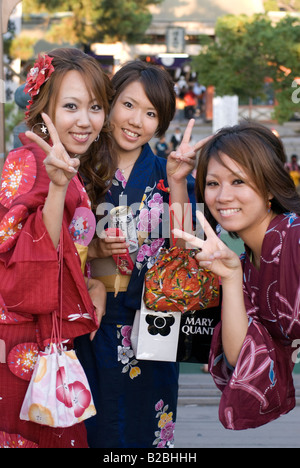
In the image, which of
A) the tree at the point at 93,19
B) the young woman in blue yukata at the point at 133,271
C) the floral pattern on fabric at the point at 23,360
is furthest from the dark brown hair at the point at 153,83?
the tree at the point at 93,19

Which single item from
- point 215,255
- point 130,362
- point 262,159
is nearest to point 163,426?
point 130,362

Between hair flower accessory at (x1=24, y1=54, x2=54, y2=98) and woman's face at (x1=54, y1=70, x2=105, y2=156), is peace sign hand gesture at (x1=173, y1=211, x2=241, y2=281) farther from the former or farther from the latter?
hair flower accessory at (x1=24, y1=54, x2=54, y2=98)

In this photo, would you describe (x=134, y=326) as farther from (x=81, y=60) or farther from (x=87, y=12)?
(x=87, y=12)

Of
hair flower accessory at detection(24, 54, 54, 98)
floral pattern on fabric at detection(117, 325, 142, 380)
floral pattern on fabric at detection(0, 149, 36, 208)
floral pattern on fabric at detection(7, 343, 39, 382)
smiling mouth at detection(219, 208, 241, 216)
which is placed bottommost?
floral pattern on fabric at detection(117, 325, 142, 380)

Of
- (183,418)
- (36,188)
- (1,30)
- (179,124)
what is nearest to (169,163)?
(36,188)

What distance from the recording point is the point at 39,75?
6.88ft

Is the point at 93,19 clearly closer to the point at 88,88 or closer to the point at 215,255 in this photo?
the point at 88,88

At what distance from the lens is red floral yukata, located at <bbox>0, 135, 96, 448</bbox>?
6.22ft

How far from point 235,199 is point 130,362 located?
0.83m

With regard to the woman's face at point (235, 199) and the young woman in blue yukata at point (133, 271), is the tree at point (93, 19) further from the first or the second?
the woman's face at point (235, 199)

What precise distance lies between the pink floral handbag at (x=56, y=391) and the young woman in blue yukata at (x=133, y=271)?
0.45 metres

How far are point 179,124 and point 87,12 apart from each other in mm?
5279

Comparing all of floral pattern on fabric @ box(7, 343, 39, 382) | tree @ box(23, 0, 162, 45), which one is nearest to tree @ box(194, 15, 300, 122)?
tree @ box(23, 0, 162, 45)

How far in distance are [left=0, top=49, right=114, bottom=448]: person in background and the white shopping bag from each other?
171 millimetres
